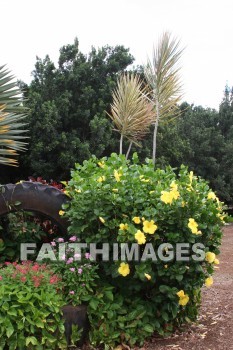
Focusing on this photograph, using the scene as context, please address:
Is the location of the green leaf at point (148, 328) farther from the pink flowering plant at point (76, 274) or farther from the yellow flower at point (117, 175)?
the yellow flower at point (117, 175)

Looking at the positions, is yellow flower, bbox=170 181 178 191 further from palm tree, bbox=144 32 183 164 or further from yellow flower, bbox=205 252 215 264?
palm tree, bbox=144 32 183 164

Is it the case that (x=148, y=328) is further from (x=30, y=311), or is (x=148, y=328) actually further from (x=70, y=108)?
A: (x=70, y=108)

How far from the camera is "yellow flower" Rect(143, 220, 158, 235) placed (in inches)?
133

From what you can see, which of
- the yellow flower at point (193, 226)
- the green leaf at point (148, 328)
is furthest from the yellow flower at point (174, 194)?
the green leaf at point (148, 328)

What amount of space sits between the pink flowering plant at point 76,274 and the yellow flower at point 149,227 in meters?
0.51

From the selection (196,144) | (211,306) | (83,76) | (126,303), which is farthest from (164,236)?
(196,144)

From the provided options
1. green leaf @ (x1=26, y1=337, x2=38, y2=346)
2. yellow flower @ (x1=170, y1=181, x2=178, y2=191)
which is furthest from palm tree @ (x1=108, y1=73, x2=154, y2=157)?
green leaf @ (x1=26, y1=337, x2=38, y2=346)

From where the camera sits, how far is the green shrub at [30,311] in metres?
3.12

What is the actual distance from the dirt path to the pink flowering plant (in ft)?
2.03

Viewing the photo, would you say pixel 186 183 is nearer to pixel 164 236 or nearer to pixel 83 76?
pixel 164 236

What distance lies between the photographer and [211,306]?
15.3 feet

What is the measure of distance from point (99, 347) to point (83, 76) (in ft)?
28.2

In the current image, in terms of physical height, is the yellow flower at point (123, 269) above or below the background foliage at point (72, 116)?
below

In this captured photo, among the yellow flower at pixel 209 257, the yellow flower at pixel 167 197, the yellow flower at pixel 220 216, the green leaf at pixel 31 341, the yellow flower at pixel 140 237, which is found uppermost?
the yellow flower at pixel 167 197
